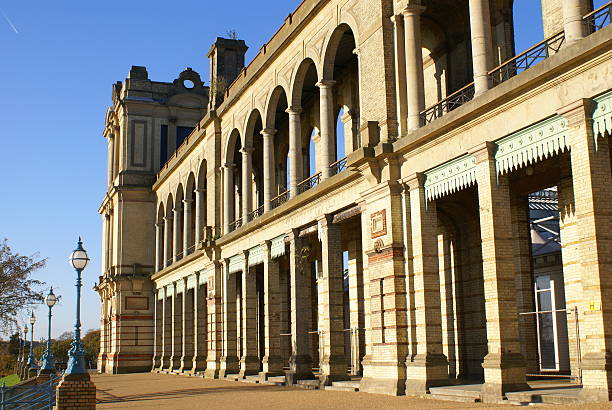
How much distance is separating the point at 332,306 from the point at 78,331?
28.2 ft

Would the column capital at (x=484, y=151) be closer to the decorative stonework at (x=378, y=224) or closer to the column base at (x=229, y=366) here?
the decorative stonework at (x=378, y=224)

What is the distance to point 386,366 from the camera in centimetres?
1855

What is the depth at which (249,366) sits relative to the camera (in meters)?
29.8

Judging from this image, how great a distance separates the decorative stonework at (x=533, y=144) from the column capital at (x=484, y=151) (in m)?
0.11

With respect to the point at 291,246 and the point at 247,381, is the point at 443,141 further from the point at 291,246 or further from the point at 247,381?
the point at 247,381

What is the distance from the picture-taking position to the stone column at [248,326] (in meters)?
29.9

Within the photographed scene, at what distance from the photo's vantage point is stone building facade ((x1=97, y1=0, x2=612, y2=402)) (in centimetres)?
1333

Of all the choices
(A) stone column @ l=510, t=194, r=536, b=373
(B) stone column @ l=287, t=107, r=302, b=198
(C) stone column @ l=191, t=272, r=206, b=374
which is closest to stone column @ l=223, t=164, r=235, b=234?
(C) stone column @ l=191, t=272, r=206, b=374

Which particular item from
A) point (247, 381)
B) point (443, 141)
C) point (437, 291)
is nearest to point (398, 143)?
point (443, 141)

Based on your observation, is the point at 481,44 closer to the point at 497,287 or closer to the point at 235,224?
the point at 497,287

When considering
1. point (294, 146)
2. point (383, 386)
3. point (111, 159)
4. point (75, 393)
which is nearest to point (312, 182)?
point (294, 146)

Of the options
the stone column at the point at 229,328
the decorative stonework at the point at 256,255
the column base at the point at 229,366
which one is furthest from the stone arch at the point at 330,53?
the column base at the point at 229,366

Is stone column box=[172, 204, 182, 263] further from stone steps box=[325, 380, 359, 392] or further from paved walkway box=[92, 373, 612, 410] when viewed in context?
stone steps box=[325, 380, 359, 392]

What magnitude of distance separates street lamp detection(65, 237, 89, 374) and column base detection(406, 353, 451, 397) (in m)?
7.55
